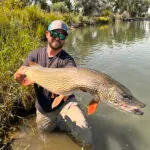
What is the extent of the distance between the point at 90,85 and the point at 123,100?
1.52ft

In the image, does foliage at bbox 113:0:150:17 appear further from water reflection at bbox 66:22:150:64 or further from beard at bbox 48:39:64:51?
beard at bbox 48:39:64:51

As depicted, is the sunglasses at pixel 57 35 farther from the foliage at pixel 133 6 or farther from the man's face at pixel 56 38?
the foliage at pixel 133 6

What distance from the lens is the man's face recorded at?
152 inches

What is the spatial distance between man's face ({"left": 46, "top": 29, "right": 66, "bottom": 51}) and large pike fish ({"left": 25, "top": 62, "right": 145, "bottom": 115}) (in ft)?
1.57

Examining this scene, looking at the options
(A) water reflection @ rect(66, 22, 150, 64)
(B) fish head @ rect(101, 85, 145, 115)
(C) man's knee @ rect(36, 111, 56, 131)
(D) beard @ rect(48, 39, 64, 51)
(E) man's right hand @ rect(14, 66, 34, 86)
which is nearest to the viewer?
(B) fish head @ rect(101, 85, 145, 115)

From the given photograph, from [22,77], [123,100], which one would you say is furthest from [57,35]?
[123,100]

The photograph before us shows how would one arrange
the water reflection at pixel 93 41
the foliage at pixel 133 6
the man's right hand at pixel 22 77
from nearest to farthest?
1. the man's right hand at pixel 22 77
2. the water reflection at pixel 93 41
3. the foliage at pixel 133 6

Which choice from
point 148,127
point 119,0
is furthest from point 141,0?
point 148,127

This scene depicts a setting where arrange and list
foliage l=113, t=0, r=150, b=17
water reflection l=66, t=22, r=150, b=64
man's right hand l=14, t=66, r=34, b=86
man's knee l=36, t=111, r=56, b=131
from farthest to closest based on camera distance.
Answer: foliage l=113, t=0, r=150, b=17
water reflection l=66, t=22, r=150, b=64
man's knee l=36, t=111, r=56, b=131
man's right hand l=14, t=66, r=34, b=86

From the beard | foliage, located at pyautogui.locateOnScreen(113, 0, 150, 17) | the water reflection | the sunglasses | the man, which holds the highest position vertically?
foliage, located at pyautogui.locateOnScreen(113, 0, 150, 17)

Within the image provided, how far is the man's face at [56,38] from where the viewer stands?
12.7 feet

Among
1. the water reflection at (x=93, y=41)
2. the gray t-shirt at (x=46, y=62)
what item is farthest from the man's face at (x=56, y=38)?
the water reflection at (x=93, y=41)

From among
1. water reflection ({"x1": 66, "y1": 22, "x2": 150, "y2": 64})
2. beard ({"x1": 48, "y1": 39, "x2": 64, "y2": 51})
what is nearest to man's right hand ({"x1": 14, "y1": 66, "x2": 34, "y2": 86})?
beard ({"x1": 48, "y1": 39, "x2": 64, "y2": 51})

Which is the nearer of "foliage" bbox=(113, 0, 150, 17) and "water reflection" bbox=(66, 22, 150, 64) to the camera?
"water reflection" bbox=(66, 22, 150, 64)
